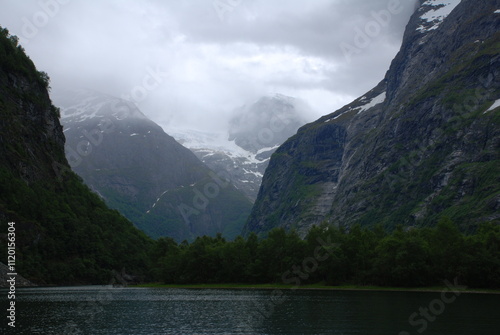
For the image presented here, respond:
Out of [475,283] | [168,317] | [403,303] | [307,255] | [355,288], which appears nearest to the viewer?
[168,317]

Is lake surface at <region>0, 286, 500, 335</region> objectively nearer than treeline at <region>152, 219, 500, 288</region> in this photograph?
Yes

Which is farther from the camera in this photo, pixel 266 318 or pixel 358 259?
pixel 358 259

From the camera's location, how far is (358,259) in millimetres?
160625

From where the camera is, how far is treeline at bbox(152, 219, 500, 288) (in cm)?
13688

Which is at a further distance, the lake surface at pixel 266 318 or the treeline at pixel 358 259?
the treeline at pixel 358 259

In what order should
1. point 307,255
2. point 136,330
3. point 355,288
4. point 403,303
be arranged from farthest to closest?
1. point 307,255
2. point 355,288
3. point 403,303
4. point 136,330

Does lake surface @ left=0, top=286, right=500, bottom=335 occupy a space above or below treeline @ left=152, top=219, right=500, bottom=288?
below

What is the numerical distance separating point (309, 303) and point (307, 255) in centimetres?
7146

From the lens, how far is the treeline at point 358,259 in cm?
13688

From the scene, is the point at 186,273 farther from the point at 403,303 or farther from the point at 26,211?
the point at 403,303

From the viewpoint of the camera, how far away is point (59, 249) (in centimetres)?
19912

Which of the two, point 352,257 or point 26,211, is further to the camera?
point 26,211

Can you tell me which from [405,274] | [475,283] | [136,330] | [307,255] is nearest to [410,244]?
[405,274]

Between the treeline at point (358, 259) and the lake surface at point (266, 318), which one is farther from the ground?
the treeline at point (358, 259)
